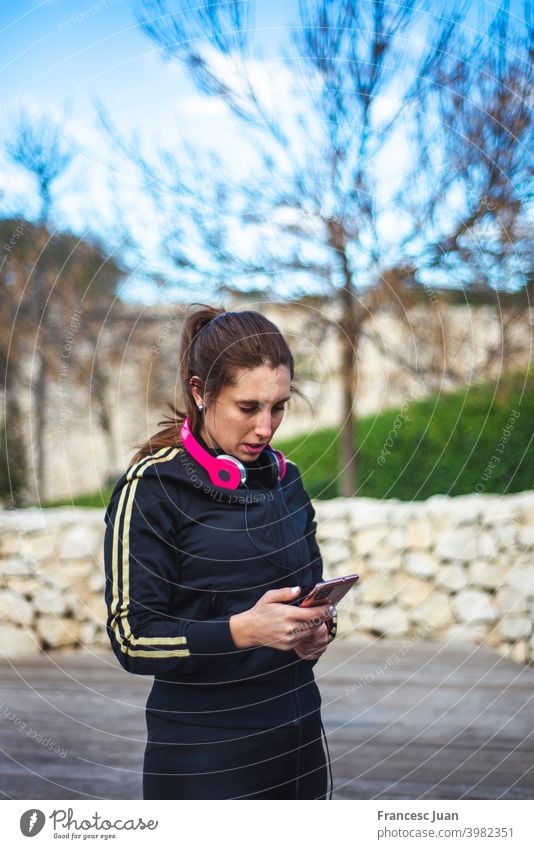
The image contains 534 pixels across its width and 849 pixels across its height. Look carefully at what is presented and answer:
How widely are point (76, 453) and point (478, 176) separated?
338 centimetres

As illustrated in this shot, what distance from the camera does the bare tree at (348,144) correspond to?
237cm

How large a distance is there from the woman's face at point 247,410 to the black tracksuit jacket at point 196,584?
0.15 feet

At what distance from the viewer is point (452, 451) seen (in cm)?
478

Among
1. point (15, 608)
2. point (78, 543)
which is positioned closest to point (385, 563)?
point (78, 543)

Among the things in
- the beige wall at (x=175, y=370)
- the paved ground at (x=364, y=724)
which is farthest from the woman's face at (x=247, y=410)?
the beige wall at (x=175, y=370)

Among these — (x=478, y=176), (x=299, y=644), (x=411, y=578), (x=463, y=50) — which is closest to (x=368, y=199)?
(x=478, y=176)

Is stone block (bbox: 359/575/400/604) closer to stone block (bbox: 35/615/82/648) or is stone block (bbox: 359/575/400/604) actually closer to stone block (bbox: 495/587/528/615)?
stone block (bbox: 495/587/528/615)

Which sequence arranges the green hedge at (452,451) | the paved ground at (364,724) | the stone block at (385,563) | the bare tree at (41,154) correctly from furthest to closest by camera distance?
the green hedge at (452,451) → the stone block at (385,563) → the bare tree at (41,154) → the paved ground at (364,724)

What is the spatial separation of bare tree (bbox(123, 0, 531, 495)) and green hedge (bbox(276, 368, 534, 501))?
92 centimetres

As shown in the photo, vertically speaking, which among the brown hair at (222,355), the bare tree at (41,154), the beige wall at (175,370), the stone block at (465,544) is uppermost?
the bare tree at (41,154)

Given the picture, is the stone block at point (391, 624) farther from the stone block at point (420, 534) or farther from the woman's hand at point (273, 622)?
the woman's hand at point (273, 622)

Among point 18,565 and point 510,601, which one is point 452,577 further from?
point 18,565

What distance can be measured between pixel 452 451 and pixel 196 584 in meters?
3.65

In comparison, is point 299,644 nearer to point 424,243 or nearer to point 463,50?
point 463,50
